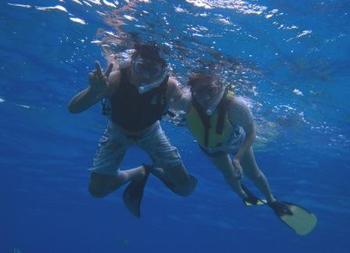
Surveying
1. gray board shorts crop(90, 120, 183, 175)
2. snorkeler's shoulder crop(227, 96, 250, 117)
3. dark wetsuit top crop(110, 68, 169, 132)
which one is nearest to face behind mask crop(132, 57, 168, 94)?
dark wetsuit top crop(110, 68, 169, 132)

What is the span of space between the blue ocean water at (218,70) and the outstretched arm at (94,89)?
4.45 metres

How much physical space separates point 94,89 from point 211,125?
11.9 ft

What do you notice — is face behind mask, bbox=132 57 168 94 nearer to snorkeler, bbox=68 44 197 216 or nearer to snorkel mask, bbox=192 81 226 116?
snorkeler, bbox=68 44 197 216

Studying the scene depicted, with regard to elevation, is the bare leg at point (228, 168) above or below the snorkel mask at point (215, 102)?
below

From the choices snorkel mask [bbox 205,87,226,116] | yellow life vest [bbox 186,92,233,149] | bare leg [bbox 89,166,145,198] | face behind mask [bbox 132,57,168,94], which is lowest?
bare leg [bbox 89,166,145,198]

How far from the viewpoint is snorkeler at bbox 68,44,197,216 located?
9.40 m

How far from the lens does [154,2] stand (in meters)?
12.3

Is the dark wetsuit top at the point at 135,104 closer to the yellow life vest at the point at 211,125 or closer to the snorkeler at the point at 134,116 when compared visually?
the snorkeler at the point at 134,116

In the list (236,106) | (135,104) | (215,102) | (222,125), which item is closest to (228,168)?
(222,125)

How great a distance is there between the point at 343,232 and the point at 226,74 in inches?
1485

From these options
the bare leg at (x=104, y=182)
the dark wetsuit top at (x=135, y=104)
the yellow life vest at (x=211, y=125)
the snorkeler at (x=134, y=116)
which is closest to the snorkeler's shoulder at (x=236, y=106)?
the yellow life vest at (x=211, y=125)

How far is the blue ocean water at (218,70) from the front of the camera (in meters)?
12.6

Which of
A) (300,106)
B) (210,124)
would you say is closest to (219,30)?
(210,124)

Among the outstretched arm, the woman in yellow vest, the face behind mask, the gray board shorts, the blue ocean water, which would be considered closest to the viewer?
the outstretched arm
